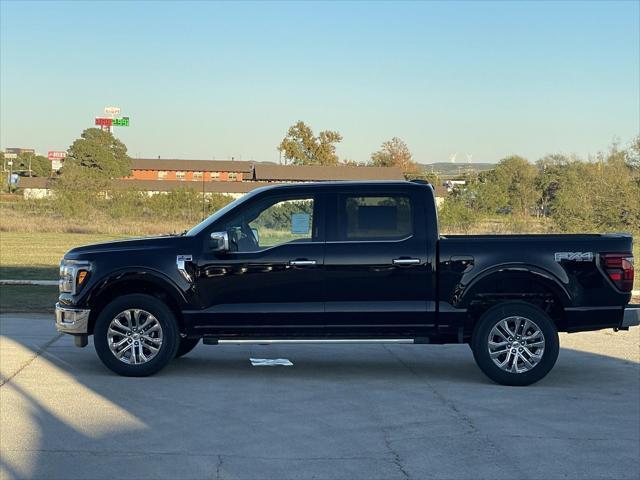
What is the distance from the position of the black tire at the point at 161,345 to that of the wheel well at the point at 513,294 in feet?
10.3

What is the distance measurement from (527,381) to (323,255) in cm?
248

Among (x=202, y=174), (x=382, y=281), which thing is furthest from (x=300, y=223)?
(x=202, y=174)

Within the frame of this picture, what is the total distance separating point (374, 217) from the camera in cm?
902

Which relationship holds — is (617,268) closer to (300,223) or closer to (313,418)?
(300,223)

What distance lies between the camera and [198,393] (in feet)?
26.7

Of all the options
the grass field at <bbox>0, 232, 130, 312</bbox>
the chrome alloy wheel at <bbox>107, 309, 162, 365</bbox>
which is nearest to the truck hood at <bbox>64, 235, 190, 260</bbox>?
the chrome alloy wheel at <bbox>107, 309, 162, 365</bbox>

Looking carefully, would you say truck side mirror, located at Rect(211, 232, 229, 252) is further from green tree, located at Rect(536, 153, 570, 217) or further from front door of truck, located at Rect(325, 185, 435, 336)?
green tree, located at Rect(536, 153, 570, 217)

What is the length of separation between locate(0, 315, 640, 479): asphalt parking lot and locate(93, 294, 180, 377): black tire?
0.58 feet

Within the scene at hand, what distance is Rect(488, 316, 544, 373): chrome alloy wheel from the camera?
8.76m

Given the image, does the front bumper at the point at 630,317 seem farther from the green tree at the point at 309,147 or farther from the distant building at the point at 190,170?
the distant building at the point at 190,170

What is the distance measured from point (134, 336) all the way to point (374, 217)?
9.26ft

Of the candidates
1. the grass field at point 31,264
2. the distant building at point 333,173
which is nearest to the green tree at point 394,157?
the distant building at point 333,173

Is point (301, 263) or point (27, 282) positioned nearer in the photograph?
point (301, 263)

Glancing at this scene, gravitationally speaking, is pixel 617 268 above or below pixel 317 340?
above
